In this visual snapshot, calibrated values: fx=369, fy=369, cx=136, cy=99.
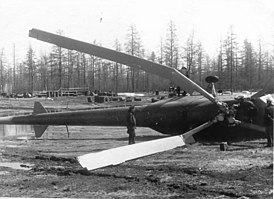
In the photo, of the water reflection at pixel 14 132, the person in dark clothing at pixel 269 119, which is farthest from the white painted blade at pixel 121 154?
the water reflection at pixel 14 132

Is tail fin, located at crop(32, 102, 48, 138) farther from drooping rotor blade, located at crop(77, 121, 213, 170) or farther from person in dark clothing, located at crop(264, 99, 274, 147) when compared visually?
person in dark clothing, located at crop(264, 99, 274, 147)

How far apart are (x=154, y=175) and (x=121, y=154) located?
2.14m

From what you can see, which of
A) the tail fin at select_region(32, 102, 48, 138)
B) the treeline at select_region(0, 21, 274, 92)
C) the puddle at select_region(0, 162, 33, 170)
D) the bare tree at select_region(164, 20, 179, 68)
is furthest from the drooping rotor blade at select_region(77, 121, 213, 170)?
the bare tree at select_region(164, 20, 179, 68)

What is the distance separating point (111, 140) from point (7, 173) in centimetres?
677

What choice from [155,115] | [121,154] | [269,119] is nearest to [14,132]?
[155,115]

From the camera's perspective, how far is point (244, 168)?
923cm

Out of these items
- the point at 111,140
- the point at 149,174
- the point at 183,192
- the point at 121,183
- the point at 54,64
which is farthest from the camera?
the point at 54,64

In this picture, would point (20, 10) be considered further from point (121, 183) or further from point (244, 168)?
point (244, 168)

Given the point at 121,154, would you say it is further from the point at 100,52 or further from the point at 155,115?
the point at 155,115

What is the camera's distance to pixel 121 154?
7.15 meters

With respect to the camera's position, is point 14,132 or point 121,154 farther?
point 14,132

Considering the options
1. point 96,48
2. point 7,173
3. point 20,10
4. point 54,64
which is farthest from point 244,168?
point 54,64

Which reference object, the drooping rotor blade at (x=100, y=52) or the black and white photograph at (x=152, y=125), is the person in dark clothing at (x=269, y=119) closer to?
the black and white photograph at (x=152, y=125)

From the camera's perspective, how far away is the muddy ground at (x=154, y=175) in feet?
24.6
